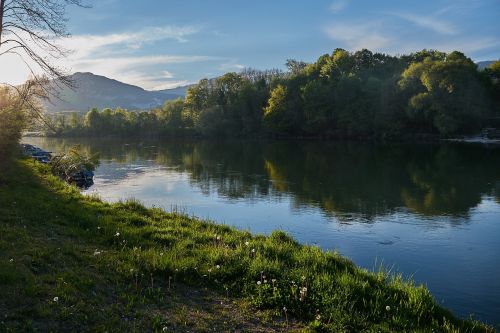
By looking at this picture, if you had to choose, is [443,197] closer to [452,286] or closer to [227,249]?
[452,286]

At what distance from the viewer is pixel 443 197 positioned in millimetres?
27828

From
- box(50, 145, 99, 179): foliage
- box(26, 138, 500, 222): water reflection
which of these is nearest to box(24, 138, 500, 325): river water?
box(26, 138, 500, 222): water reflection

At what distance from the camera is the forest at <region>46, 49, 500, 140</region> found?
258 ft

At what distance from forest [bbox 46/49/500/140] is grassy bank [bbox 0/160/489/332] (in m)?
73.4

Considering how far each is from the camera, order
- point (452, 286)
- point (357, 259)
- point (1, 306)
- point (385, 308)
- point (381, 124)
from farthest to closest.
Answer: point (381, 124), point (357, 259), point (452, 286), point (385, 308), point (1, 306)

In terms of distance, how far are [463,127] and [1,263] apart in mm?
88464

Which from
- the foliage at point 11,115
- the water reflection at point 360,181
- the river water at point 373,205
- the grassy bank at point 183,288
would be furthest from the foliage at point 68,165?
the grassy bank at point 183,288

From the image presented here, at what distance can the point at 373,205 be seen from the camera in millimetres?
25266

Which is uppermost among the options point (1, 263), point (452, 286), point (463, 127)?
point (463, 127)

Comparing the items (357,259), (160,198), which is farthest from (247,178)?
(357,259)

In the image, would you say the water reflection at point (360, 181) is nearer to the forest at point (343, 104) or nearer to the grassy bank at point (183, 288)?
the grassy bank at point (183, 288)

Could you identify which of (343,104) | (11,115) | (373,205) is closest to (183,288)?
(373,205)

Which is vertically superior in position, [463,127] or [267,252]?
[463,127]

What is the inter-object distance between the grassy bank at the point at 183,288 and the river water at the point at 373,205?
381 centimetres
